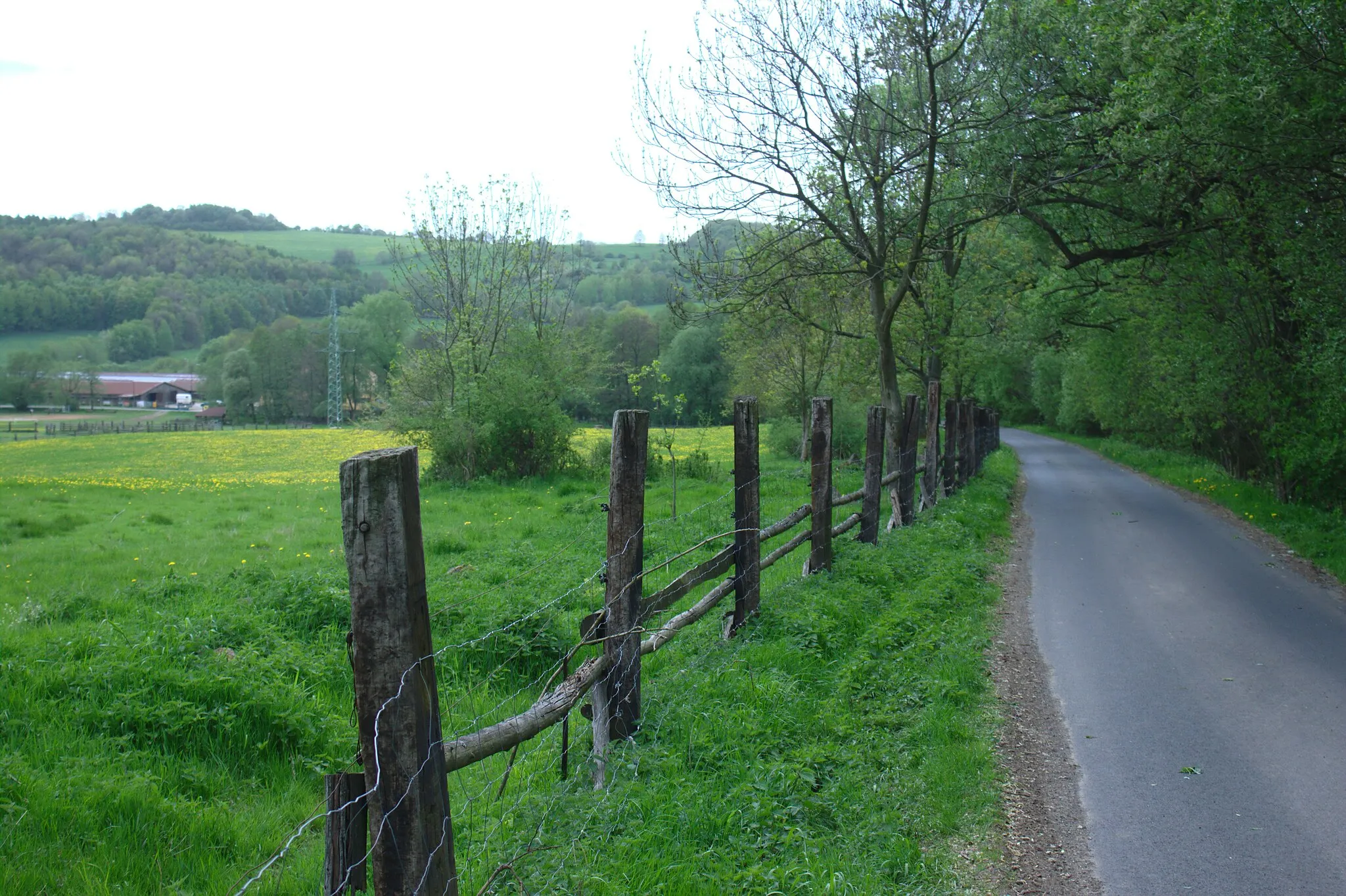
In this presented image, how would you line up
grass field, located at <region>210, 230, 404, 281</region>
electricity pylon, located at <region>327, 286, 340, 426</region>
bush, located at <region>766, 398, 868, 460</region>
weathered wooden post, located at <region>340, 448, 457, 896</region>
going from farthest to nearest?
grass field, located at <region>210, 230, 404, 281</region>
electricity pylon, located at <region>327, 286, 340, 426</region>
bush, located at <region>766, 398, 868, 460</region>
weathered wooden post, located at <region>340, 448, 457, 896</region>

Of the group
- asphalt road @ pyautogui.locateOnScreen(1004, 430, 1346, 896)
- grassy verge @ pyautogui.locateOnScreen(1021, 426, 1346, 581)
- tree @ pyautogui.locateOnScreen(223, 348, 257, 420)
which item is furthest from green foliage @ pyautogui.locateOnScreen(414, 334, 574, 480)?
tree @ pyautogui.locateOnScreen(223, 348, 257, 420)

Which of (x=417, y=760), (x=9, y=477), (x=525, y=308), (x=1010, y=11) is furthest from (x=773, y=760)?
(x=9, y=477)

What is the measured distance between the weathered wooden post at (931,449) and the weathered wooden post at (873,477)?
3808 millimetres

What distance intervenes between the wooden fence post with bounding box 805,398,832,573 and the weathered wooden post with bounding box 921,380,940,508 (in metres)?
5.86

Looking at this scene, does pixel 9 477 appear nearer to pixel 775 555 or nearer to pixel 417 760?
pixel 775 555

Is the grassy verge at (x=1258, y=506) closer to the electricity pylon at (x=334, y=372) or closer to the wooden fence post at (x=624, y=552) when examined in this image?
the wooden fence post at (x=624, y=552)

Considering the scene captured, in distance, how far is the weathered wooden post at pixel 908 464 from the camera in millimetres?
13102

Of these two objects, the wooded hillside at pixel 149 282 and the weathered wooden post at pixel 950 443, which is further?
the wooded hillside at pixel 149 282

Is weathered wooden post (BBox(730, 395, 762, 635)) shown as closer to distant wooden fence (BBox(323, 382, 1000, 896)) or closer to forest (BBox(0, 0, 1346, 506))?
distant wooden fence (BBox(323, 382, 1000, 896))

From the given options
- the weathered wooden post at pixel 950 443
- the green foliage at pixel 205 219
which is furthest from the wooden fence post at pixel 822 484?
the green foliage at pixel 205 219

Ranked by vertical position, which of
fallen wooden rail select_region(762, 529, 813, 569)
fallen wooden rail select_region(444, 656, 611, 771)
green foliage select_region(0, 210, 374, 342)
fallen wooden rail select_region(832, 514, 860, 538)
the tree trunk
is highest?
green foliage select_region(0, 210, 374, 342)

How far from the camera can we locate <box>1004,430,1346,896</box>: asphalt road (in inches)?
167

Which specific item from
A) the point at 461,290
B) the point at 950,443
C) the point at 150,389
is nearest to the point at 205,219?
the point at 150,389

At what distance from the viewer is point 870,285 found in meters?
17.6
